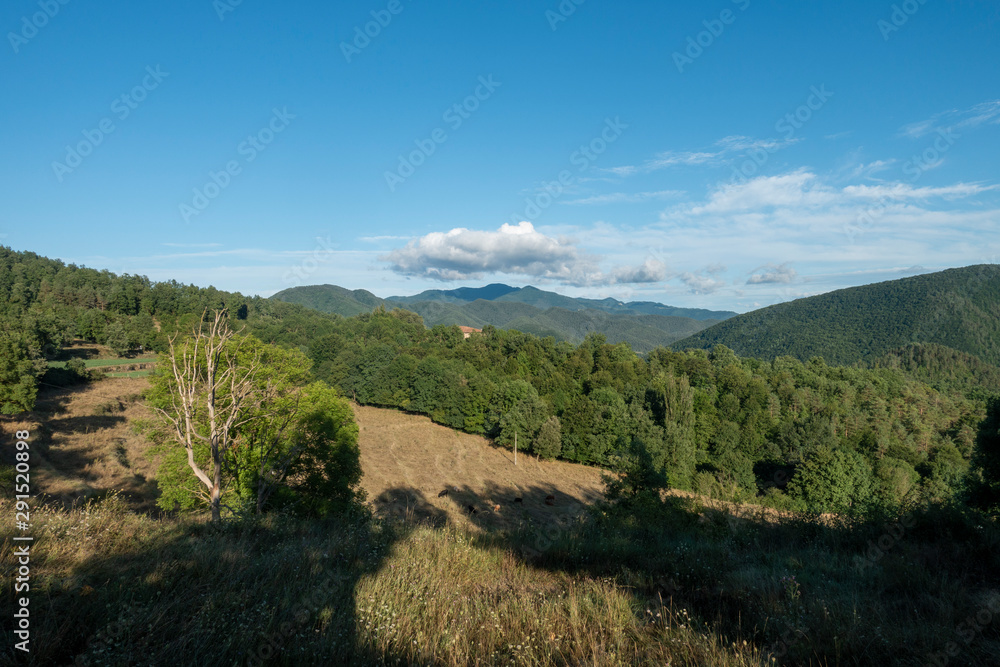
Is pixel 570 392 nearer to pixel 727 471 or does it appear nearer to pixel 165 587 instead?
pixel 727 471

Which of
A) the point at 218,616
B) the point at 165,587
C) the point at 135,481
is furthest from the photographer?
the point at 135,481

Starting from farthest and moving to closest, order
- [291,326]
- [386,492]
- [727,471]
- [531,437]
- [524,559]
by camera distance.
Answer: [291,326] → [531,437] → [727,471] → [386,492] → [524,559]

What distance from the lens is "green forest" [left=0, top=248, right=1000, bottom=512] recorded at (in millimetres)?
42500

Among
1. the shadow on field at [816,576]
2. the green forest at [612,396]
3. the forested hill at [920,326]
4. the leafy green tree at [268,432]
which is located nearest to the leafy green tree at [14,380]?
the green forest at [612,396]

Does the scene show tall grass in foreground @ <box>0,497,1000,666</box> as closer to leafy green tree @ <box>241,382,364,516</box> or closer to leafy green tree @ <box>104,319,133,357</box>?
leafy green tree @ <box>241,382,364,516</box>

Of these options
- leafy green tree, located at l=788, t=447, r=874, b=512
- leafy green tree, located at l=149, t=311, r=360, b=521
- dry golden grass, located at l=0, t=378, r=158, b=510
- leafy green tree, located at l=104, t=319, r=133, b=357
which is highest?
leafy green tree, located at l=104, t=319, r=133, b=357

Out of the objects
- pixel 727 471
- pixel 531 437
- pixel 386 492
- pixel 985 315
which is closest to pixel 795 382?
pixel 727 471

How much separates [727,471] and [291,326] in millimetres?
90643

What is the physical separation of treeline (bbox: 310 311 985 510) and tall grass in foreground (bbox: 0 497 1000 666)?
100 ft

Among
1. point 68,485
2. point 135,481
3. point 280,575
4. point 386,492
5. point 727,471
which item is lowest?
point 727,471

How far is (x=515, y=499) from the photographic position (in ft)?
116

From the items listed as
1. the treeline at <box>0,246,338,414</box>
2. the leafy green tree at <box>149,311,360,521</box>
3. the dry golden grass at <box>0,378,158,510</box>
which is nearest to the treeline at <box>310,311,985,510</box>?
the treeline at <box>0,246,338,414</box>

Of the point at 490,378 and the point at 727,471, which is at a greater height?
the point at 490,378

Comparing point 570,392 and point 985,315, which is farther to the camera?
A: point 985,315
